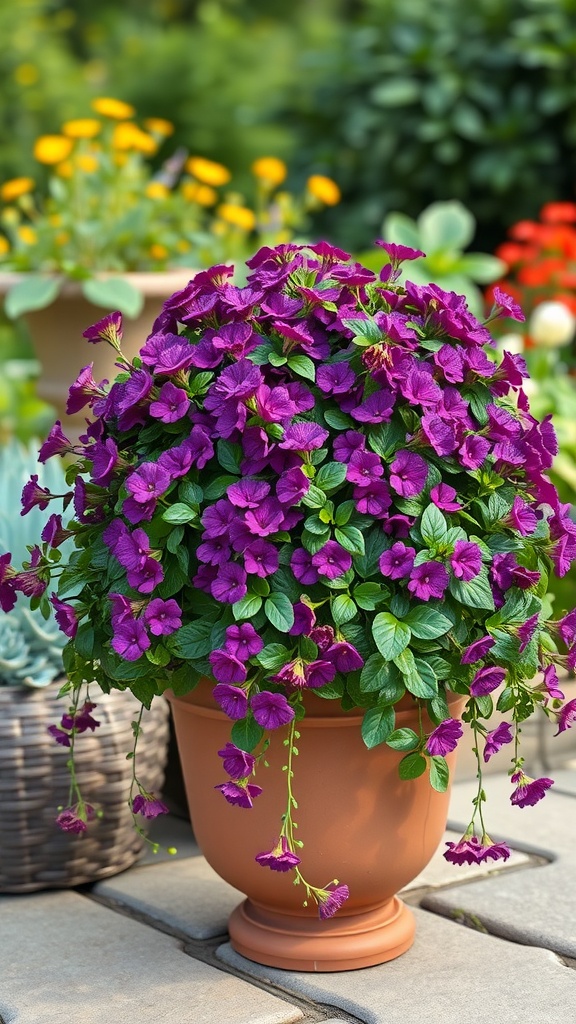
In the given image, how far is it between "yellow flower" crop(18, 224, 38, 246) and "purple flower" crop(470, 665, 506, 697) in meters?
2.12

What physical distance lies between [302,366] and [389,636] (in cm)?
38

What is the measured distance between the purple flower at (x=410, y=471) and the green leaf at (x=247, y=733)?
0.36 meters

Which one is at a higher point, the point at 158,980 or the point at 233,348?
the point at 233,348

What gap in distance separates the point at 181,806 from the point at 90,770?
19.5 inches

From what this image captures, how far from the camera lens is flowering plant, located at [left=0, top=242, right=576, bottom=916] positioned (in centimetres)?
162

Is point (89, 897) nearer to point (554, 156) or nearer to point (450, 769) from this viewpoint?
point (450, 769)

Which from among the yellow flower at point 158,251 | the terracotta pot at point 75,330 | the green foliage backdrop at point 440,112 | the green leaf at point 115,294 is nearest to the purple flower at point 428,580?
the green leaf at point 115,294

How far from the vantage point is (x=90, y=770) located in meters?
2.16

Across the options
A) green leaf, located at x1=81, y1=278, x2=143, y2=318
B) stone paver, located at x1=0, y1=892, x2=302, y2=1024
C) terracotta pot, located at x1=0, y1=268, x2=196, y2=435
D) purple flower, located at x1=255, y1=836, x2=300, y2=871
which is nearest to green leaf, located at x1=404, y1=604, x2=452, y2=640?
purple flower, located at x1=255, y1=836, x2=300, y2=871

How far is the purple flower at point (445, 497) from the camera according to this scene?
166 centimetres

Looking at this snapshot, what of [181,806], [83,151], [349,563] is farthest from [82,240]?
[349,563]

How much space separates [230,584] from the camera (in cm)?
162

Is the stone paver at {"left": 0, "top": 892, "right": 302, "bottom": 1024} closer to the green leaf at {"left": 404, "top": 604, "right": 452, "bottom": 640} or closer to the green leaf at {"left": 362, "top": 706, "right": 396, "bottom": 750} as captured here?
the green leaf at {"left": 362, "top": 706, "right": 396, "bottom": 750}

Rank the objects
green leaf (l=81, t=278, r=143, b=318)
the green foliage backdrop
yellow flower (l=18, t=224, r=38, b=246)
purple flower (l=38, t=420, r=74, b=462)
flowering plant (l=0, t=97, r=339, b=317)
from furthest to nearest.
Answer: the green foliage backdrop < yellow flower (l=18, t=224, r=38, b=246) < flowering plant (l=0, t=97, r=339, b=317) < green leaf (l=81, t=278, r=143, b=318) < purple flower (l=38, t=420, r=74, b=462)
